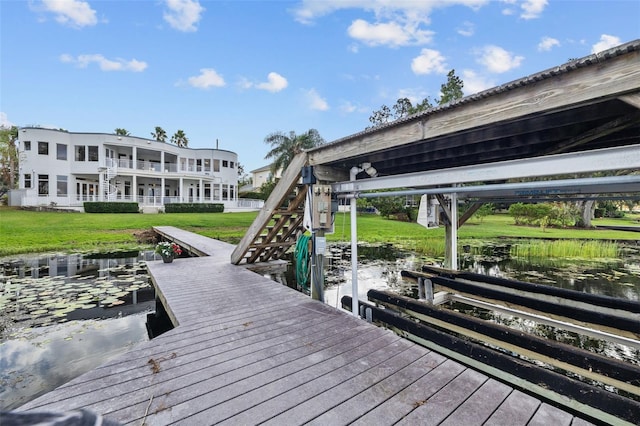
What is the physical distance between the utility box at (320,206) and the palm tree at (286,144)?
22.8 m

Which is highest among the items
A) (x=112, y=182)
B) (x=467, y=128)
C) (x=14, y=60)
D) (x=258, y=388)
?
(x=14, y=60)

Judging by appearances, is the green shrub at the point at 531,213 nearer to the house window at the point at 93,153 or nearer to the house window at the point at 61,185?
the house window at the point at 93,153

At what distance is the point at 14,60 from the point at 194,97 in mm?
13996

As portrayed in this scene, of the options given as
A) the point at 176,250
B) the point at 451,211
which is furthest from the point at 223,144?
the point at 451,211

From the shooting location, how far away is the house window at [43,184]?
2341 cm

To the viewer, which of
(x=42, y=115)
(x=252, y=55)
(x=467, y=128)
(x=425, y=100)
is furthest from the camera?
(x=42, y=115)

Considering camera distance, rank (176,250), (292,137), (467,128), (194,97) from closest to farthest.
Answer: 1. (467,128)
2. (176,250)
3. (292,137)
4. (194,97)

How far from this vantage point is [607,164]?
74.5 inches

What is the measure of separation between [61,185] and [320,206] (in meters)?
28.9

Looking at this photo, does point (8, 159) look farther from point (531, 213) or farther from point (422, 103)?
point (531, 213)

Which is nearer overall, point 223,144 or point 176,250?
point 176,250

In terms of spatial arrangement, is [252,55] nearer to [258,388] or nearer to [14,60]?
[14,60]

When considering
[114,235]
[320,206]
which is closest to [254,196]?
[114,235]

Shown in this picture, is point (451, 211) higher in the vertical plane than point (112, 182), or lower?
lower
